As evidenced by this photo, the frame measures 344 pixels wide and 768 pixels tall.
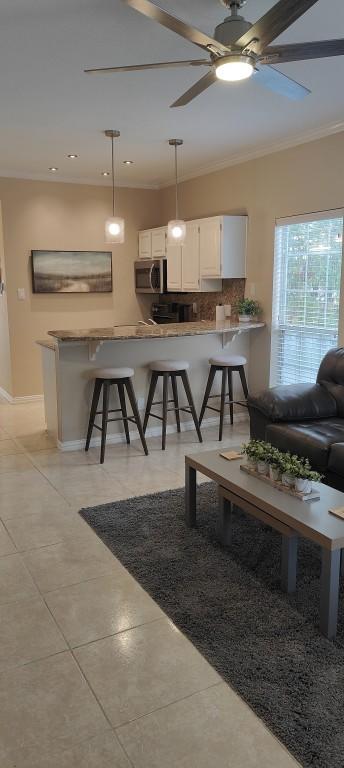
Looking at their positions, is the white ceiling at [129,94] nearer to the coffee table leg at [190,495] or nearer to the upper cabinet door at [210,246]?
the upper cabinet door at [210,246]

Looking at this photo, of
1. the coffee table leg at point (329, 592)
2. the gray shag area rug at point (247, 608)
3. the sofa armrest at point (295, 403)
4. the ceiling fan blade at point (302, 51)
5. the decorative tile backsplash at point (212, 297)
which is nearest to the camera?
the gray shag area rug at point (247, 608)

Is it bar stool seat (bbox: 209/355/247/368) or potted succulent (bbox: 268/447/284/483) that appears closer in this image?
potted succulent (bbox: 268/447/284/483)

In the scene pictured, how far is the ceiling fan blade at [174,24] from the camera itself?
1.80 meters

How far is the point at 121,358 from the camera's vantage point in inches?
185

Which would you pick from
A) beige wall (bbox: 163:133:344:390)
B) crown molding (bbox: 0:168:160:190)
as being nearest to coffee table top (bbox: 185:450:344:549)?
beige wall (bbox: 163:133:344:390)

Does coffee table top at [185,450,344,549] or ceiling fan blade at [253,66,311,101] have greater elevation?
ceiling fan blade at [253,66,311,101]

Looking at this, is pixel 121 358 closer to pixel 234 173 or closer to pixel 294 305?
pixel 294 305

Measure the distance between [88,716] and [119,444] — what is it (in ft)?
9.83

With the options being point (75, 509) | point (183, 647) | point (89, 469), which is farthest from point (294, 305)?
point (183, 647)

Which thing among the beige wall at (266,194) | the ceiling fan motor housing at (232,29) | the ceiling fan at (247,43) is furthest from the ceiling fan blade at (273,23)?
the beige wall at (266,194)

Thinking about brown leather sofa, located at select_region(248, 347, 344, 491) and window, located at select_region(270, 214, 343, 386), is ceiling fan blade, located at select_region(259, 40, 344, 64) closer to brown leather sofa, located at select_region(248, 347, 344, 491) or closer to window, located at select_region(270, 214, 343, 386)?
brown leather sofa, located at select_region(248, 347, 344, 491)

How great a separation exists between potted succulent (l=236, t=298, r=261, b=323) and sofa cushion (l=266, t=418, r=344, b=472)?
5.88ft

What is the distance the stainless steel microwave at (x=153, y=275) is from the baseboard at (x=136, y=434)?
196 centimetres

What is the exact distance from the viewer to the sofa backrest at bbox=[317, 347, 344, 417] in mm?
3867
